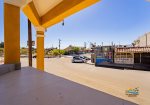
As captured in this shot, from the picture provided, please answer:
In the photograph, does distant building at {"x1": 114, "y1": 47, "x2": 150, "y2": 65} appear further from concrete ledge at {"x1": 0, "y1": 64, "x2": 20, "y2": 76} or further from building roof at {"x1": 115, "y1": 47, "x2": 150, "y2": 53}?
concrete ledge at {"x1": 0, "y1": 64, "x2": 20, "y2": 76}

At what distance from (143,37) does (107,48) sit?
12.6 m

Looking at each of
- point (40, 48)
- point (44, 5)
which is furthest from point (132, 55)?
point (44, 5)

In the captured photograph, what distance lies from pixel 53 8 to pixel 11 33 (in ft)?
7.67

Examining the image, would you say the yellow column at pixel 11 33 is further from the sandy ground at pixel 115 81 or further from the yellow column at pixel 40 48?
the yellow column at pixel 40 48

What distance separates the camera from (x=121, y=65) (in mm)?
22734

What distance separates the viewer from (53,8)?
6664 mm

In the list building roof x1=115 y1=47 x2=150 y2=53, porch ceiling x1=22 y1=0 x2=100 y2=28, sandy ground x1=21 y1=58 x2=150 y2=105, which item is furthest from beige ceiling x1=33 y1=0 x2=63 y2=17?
building roof x1=115 y1=47 x2=150 y2=53

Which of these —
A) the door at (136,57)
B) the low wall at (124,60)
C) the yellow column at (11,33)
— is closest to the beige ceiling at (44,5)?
the yellow column at (11,33)

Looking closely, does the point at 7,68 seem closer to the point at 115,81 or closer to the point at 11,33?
the point at 11,33

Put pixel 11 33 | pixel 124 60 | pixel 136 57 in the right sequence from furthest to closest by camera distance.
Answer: pixel 124 60 → pixel 136 57 → pixel 11 33

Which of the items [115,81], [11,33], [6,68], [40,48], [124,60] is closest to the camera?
[6,68]

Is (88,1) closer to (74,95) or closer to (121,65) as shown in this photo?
(74,95)

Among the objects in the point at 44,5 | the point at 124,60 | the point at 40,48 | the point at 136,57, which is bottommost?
the point at 124,60

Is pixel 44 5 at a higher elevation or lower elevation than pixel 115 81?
higher
